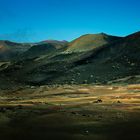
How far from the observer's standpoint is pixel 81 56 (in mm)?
156375

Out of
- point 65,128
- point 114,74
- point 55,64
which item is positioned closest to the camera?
point 65,128

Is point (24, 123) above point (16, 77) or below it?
below

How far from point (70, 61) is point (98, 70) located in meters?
23.5

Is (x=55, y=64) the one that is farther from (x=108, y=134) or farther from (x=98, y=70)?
(x=108, y=134)

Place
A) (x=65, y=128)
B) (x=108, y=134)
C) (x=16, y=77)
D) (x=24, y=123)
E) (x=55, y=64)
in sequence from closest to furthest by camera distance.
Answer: (x=108, y=134)
(x=65, y=128)
(x=24, y=123)
(x=16, y=77)
(x=55, y=64)

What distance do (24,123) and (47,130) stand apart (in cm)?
239

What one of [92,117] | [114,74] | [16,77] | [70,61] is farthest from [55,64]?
[92,117]

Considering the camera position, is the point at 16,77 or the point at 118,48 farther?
the point at 118,48

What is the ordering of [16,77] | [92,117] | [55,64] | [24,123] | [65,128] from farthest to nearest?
[55,64], [16,77], [92,117], [24,123], [65,128]

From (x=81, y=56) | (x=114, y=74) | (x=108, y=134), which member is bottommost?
(x=108, y=134)

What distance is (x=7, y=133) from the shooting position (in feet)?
57.7

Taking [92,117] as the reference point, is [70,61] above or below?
above

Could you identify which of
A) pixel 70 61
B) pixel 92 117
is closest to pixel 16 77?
pixel 70 61

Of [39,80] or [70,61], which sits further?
[70,61]
